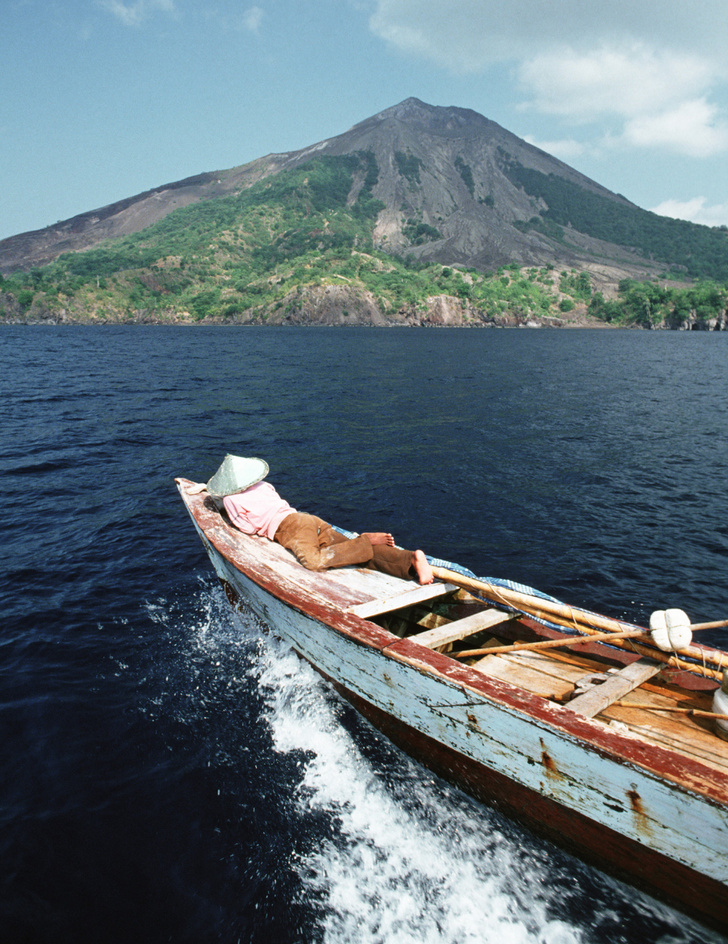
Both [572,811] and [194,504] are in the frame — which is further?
[194,504]

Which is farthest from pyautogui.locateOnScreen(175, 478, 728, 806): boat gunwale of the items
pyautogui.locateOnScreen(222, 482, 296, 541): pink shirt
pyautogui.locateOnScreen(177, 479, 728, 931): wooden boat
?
pyautogui.locateOnScreen(222, 482, 296, 541): pink shirt

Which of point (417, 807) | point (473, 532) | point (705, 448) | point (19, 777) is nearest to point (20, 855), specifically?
point (19, 777)

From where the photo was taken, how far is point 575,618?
544cm

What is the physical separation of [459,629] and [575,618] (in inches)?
49.1

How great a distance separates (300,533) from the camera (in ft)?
22.9

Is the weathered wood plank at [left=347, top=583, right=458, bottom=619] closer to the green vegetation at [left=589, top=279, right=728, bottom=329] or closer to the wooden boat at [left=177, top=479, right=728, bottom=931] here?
the wooden boat at [left=177, top=479, right=728, bottom=931]

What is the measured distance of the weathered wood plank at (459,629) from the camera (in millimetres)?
5055

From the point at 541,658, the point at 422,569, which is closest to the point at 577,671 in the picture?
the point at 541,658

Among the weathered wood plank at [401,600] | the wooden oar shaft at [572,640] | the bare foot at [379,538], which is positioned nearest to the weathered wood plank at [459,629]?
the wooden oar shaft at [572,640]

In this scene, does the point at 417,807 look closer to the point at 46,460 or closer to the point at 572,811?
the point at 572,811

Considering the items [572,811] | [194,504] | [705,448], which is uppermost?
[194,504]

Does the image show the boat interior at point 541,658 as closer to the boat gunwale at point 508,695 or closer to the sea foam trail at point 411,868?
the boat gunwale at point 508,695

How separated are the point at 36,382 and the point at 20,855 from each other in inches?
1215

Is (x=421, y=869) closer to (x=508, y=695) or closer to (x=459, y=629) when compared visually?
(x=508, y=695)
